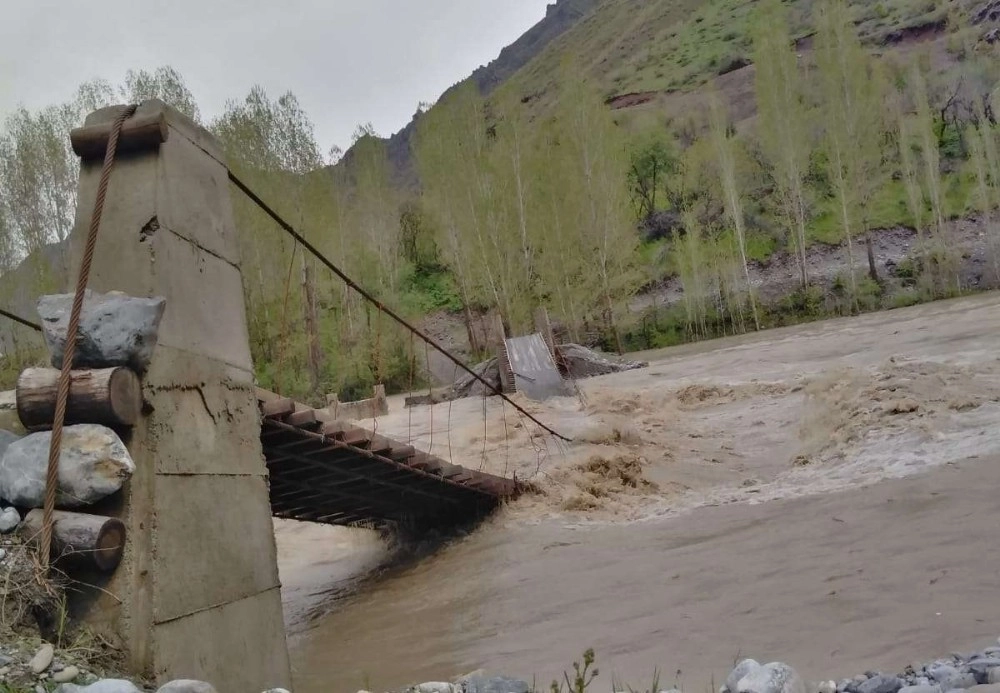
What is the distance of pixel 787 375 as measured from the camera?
10984 millimetres

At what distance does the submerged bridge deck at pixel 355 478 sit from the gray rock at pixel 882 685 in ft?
10.0

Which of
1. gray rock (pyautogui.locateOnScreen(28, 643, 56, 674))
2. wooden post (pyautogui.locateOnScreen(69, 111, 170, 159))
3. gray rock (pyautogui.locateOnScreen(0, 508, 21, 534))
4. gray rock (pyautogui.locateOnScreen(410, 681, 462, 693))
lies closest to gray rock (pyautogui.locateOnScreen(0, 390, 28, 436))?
gray rock (pyautogui.locateOnScreen(0, 508, 21, 534))

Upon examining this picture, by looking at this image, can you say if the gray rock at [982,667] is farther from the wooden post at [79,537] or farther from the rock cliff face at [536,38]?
the rock cliff face at [536,38]

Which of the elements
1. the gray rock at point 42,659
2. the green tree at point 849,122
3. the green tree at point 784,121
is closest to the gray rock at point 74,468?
the gray rock at point 42,659

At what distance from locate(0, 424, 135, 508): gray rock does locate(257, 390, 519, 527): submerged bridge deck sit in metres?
1.42

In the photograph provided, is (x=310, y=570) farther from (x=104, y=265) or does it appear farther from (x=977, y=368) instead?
(x=977, y=368)

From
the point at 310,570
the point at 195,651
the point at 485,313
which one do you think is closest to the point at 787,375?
the point at 310,570

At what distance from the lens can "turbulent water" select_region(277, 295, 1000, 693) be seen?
3.45 meters

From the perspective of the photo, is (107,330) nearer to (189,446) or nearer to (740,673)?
(189,446)

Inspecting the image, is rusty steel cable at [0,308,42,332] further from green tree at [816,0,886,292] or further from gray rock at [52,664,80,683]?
green tree at [816,0,886,292]

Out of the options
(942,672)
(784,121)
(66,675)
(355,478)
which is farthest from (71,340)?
(784,121)

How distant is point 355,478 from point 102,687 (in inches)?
150

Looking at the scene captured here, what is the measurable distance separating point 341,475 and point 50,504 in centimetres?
325

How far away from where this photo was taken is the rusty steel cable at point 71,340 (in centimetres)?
261
